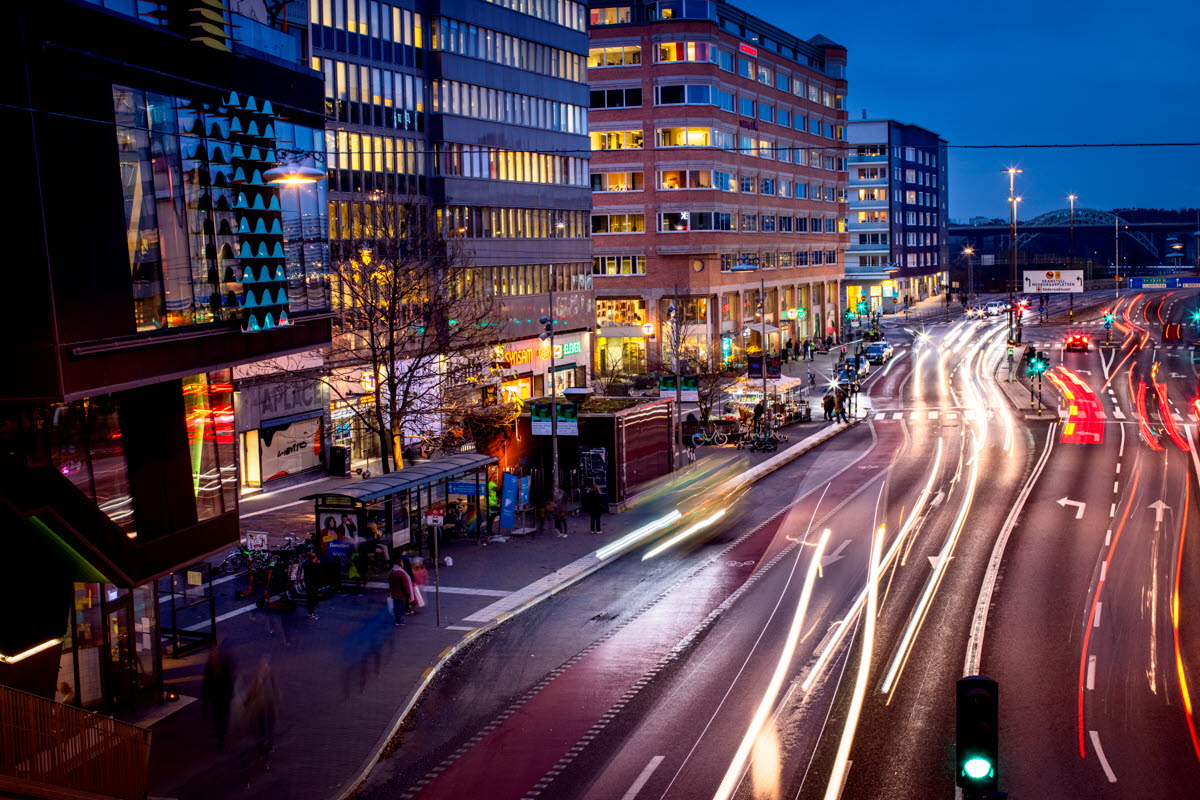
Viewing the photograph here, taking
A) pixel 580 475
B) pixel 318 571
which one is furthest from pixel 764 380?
pixel 318 571

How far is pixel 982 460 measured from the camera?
157ft

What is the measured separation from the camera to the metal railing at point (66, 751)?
12812 mm

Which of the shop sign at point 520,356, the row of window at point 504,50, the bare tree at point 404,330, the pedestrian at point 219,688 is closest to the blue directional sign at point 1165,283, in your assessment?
the row of window at point 504,50

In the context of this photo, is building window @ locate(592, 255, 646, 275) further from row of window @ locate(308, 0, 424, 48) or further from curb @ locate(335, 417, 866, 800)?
curb @ locate(335, 417, 866, 800)

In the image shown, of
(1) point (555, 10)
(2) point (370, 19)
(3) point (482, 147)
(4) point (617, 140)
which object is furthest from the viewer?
(4) point (617, 140)

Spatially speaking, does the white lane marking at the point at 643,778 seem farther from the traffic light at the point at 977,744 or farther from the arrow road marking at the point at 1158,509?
the arrow road marking at the point at 1158,509

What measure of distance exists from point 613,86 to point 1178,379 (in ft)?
142

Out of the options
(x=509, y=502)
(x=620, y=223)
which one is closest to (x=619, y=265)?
(x=620, y=223)

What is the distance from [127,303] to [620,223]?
72114mm

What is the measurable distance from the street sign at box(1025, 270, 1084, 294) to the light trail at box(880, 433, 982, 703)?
75.1 metres

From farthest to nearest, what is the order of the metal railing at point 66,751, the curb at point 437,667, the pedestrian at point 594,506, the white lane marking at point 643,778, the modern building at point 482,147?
the modern building at point 482,147, the pedestrian at point 594,506, the curb at point 437,667, the white lane marking at point 643,778, the metal railing at point 66,751

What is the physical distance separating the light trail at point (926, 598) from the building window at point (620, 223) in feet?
165

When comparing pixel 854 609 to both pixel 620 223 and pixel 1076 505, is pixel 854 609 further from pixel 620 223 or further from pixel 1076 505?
pixel 620 223

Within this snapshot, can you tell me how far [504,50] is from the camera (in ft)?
202
